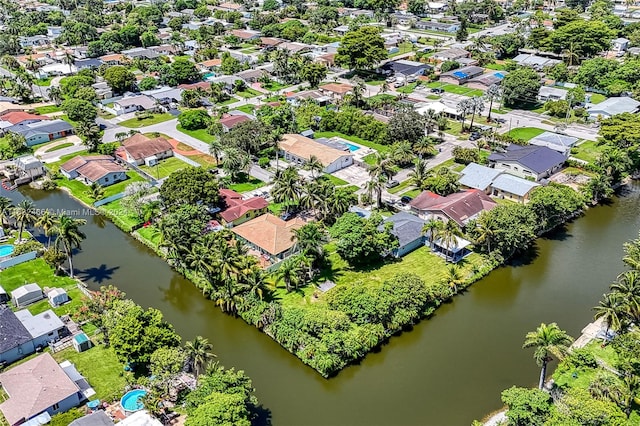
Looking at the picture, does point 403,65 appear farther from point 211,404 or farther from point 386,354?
point 211,404

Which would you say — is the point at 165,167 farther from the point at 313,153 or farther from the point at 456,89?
the point at 456,89

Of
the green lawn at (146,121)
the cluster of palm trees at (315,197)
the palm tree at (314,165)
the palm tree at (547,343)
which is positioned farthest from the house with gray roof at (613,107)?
the green lawn at (146,121)

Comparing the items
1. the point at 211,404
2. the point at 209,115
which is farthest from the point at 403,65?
the point at 211,404

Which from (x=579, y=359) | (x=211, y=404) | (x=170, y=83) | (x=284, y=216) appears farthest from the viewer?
(x=170, y=83)

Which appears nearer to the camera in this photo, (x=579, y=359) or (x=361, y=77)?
(x=579, y=359)

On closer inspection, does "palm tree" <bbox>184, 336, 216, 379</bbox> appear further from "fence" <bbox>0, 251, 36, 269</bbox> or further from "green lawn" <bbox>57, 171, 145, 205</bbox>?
"green lawn" <bbox>57, 171, 145, 205</bbox>

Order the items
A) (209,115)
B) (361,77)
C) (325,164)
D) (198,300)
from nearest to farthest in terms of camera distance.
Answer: (198,300) → (325,164) → (209,115) → (361,77)

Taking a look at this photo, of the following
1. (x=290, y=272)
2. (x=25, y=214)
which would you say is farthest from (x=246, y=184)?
(x=25, y=214)
